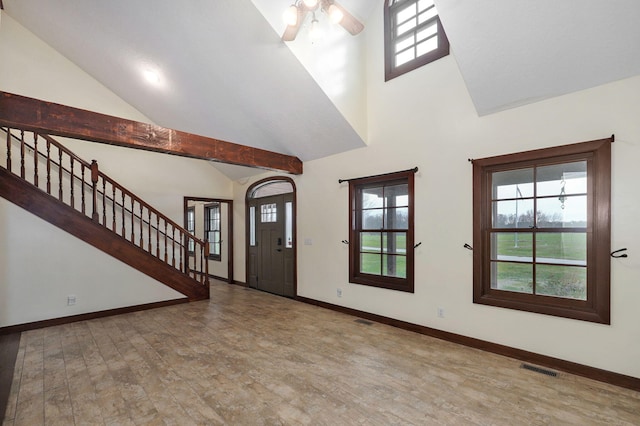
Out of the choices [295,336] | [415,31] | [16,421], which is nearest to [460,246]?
[295,336]

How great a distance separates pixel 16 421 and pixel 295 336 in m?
2.48

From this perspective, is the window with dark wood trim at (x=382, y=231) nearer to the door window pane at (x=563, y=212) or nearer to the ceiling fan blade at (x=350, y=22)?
the door window pane at (x=563, y=212)

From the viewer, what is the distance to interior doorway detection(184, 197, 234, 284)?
7.45 m

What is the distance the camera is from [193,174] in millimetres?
6832

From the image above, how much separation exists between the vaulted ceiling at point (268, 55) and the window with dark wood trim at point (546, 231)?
683mm

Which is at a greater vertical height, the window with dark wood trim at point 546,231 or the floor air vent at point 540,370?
the window with dark wood trim at point 546,231

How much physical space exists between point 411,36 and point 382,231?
106 inches

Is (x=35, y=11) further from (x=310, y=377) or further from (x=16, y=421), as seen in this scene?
(x=310, y=377)

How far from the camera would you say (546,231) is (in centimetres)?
305

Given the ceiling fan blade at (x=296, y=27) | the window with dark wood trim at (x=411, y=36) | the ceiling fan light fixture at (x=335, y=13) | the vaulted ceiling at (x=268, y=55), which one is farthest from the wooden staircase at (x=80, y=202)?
the window with dark wood trim at (x=411, y=36)

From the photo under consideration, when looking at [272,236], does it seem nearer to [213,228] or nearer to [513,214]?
[213,228]

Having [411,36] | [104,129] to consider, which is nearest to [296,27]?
[411,36]

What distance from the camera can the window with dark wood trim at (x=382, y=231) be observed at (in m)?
4.10

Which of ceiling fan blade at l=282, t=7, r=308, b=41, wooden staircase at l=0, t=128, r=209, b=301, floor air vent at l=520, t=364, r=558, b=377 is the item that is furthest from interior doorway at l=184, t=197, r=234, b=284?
floor air vent at l=520, t=364, r=558, b=377
